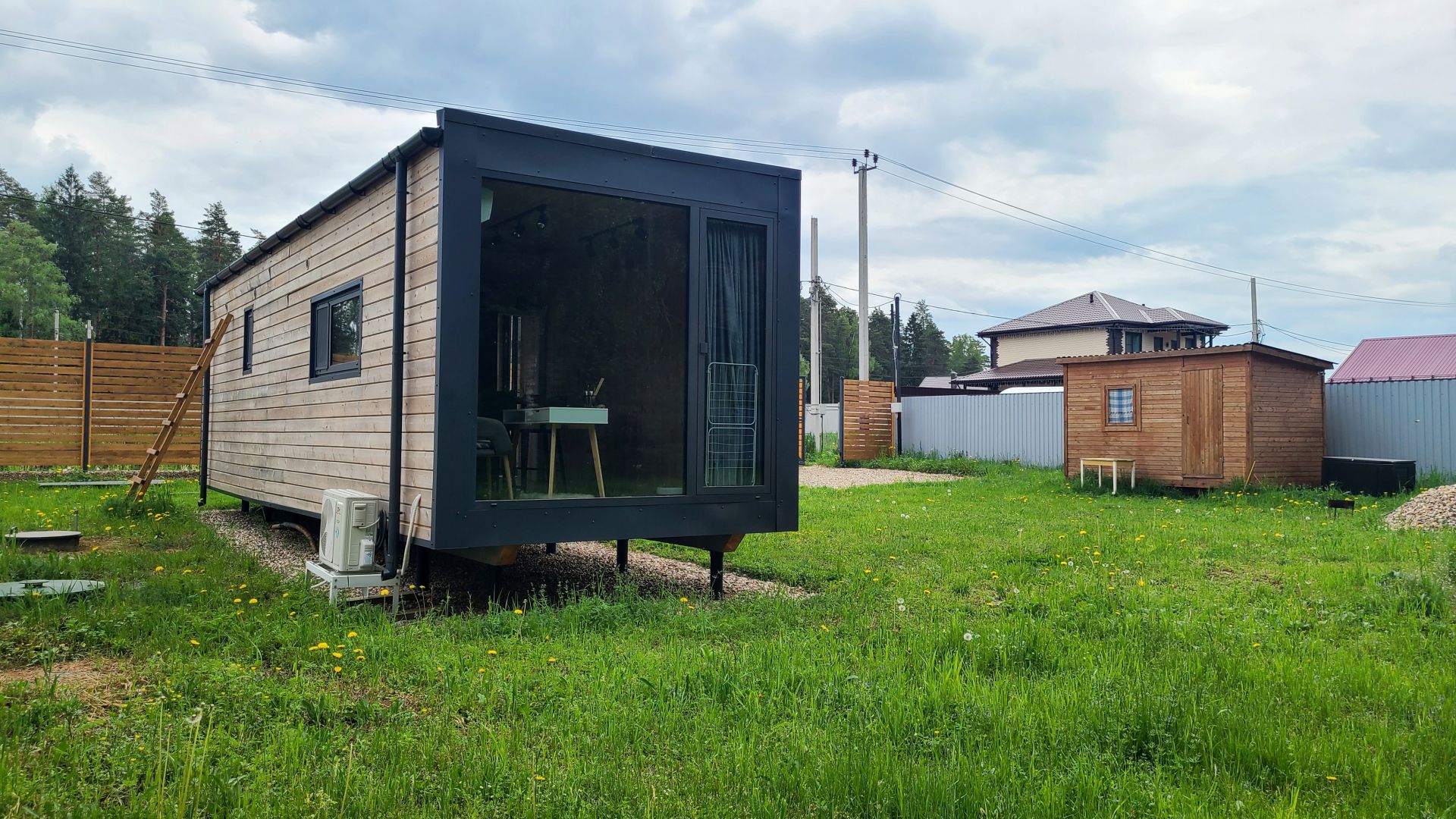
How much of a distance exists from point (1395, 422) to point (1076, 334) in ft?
68.0

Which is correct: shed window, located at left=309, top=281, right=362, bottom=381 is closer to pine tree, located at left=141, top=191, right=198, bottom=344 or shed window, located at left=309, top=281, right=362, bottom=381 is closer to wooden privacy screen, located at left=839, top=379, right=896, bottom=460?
wooden privacy screen, located at left=839, top=379, right=896, bottom=460

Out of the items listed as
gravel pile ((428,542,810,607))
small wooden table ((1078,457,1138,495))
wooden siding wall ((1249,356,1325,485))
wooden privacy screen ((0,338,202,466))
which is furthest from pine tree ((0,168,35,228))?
wooden siding wall ((1249,356,1325,485))

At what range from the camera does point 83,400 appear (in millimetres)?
13680

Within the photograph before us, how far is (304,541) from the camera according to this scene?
8.06 metres

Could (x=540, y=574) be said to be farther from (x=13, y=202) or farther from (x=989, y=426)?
(x=13, y=202)

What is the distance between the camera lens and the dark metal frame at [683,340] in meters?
4.70

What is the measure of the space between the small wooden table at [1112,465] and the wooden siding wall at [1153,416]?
14 cm

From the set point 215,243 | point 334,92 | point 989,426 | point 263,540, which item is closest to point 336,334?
point 263,540

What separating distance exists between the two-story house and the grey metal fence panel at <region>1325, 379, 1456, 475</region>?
56.7 ft

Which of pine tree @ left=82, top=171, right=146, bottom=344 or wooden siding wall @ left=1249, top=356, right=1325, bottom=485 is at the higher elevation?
pine tree @ left=82, top=171, right=146, bottom=344

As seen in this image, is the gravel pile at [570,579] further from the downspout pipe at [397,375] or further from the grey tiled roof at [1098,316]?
the grey tiled roof at [1098,316]

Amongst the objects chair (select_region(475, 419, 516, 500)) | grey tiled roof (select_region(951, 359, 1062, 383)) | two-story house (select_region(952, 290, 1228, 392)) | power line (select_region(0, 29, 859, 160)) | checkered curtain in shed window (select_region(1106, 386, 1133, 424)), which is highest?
power line (select_region(0, 29, 859, 160))

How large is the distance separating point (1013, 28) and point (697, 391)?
6711 millimetres

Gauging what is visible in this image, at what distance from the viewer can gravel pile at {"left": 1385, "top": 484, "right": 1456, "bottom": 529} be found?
791 cm
